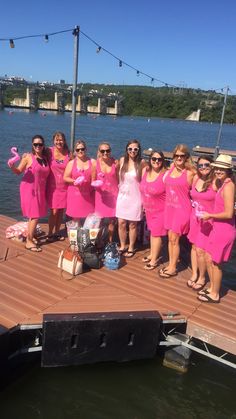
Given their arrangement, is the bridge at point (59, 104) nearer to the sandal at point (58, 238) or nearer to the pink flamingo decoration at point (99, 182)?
the sandal at point (58, 238)

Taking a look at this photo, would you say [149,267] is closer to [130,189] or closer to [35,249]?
[130,189]

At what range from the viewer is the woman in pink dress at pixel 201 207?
4160 millimetres

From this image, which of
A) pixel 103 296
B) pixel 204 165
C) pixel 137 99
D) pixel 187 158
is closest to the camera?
pixel 204 165

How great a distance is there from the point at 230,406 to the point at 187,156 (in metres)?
2.62

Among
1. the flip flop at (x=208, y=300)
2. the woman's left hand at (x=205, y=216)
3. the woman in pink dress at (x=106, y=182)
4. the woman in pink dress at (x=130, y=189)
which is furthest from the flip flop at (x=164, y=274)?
the woman's left hand at (x=205, y=216)

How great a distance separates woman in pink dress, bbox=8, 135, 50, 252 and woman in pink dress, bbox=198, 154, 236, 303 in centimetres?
222

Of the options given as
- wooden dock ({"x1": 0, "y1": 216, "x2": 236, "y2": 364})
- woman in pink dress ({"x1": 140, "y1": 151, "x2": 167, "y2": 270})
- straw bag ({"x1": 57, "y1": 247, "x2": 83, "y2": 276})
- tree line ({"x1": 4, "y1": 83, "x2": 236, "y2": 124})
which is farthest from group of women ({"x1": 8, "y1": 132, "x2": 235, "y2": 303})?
tree line ({"x1": 4, "y1": 83, "x2": 236, "y2": 124})

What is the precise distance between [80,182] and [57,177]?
56cm

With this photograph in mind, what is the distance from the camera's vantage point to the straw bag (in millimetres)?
4742

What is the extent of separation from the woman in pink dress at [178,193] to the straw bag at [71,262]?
1159 millimetres

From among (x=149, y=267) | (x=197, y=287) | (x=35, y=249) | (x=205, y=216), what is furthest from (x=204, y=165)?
(x=35, y=249)

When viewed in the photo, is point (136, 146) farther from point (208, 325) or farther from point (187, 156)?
point (208, 325)

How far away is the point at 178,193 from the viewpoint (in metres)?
4.48

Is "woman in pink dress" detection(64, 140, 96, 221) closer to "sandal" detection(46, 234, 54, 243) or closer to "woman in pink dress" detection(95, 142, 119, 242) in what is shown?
"woman in pink dress" detection(95, 142, 119, 242)
